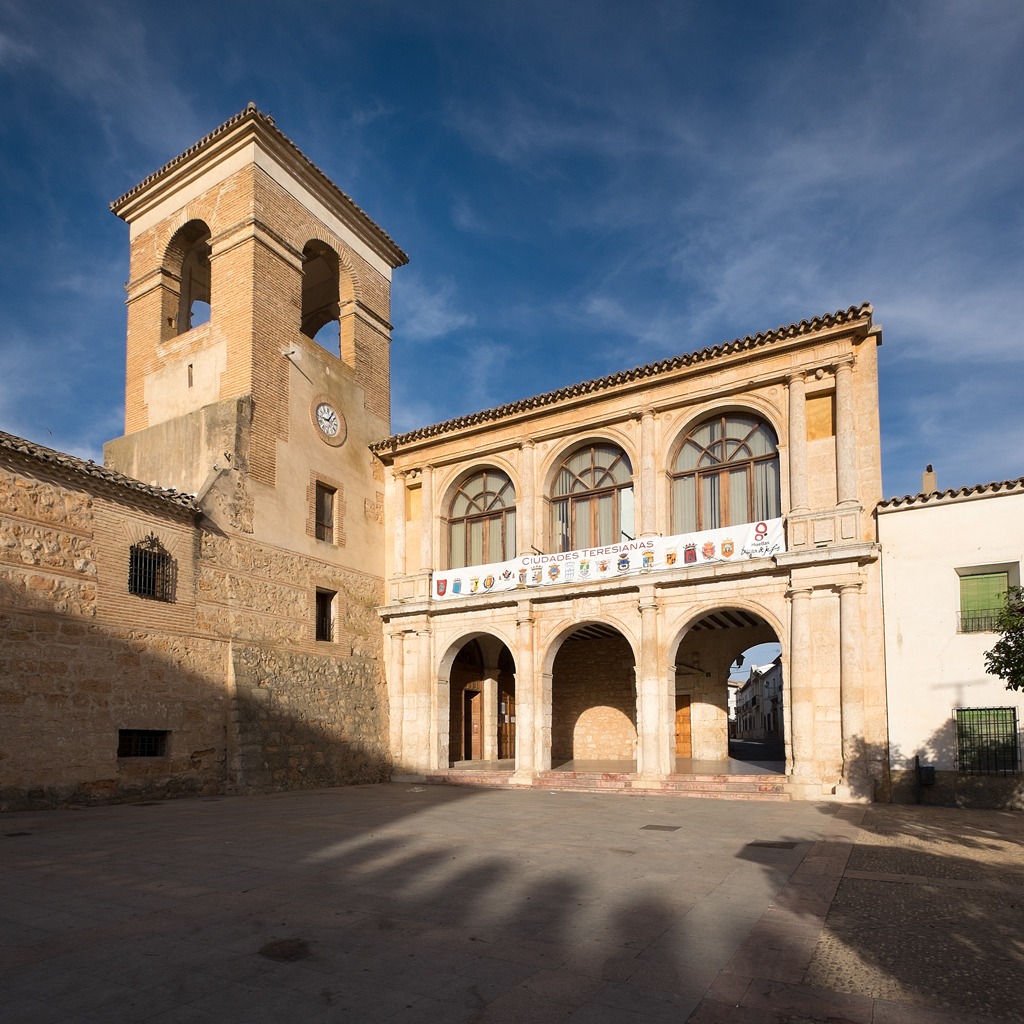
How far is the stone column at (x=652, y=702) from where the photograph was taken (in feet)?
55.9

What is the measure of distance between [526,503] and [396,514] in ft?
13.6

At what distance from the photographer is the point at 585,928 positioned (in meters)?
5.96

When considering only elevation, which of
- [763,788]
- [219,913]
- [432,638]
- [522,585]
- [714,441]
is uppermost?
[714,441]

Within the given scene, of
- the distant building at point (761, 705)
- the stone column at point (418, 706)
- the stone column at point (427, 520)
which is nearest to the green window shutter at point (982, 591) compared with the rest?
the stone column at point (418, 706)

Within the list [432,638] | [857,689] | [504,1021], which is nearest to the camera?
[504,1021]

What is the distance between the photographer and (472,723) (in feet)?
79.4

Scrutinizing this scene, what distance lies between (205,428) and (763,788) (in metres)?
13.7

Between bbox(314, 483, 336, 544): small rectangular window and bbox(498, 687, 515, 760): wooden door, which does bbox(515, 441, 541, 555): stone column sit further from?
bbox(498, 687, 515, 760): wooden door

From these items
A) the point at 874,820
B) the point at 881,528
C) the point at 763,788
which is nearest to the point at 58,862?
the point at 874,820

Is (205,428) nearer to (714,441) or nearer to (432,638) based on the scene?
(432,638)

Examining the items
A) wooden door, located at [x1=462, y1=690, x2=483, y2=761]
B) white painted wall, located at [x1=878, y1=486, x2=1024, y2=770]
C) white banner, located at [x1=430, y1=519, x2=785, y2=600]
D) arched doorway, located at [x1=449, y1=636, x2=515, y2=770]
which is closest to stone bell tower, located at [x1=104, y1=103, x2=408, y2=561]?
white banner, located at [x1=430, y1=519, x2=785, y2=600]

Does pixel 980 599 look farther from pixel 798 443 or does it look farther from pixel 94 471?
pixel 94 471

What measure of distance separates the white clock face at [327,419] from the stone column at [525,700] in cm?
658

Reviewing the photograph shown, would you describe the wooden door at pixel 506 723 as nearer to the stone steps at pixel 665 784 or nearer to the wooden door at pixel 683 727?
the stone steps at pixel 665 784
